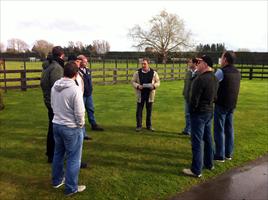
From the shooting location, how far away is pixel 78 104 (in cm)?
377

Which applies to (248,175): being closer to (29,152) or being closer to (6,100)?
(29,152)

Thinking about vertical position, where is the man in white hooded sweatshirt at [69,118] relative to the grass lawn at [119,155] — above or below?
above

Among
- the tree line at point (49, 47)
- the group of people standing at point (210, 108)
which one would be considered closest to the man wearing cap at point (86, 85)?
the group of people standing at point (210, 108)

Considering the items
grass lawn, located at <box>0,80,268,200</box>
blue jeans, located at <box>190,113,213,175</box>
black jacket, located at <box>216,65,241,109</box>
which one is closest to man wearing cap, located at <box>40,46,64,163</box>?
grass lawn, located at <box>0,80,268,200</box>

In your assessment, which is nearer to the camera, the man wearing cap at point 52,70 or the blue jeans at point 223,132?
the man wearing cap at point 52,70

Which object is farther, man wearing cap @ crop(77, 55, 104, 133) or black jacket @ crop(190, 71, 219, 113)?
man wearing cap @ crop(77, 55, 104, 133)

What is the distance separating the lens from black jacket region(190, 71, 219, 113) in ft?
14.6

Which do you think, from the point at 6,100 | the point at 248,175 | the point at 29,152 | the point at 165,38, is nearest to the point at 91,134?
the point at 29,152

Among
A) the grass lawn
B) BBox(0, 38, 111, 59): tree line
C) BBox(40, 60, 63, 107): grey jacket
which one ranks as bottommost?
the grass lawn

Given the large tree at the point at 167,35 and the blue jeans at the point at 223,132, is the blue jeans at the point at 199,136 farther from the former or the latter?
the large tree at the point at 167,35

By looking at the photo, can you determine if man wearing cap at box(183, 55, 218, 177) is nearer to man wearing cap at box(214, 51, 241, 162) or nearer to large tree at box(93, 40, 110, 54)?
man wearing cap at box(214, 51, 241, 162)

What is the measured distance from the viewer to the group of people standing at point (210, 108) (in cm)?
452

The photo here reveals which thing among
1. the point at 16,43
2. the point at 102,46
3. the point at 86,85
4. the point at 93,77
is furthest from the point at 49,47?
the point at 86,85

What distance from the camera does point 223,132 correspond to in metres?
5.34
